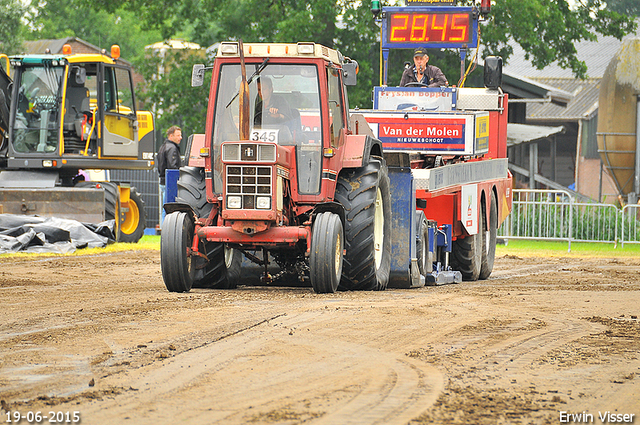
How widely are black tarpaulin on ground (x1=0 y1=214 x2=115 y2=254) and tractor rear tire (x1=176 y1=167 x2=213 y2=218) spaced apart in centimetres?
697

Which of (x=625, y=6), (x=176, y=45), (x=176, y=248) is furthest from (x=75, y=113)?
(x=625, y=6)

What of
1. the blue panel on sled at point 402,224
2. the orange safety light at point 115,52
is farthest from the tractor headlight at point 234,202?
the orange safety light at point 115,52

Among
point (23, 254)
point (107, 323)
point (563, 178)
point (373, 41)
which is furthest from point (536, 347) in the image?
point (563, 178)

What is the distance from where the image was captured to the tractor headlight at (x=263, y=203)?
32.3 ft

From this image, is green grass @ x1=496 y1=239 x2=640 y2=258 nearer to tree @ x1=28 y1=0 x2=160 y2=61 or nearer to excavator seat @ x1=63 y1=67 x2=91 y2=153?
excavator seat @ x1=63 y1=67 x2=91 y2=153

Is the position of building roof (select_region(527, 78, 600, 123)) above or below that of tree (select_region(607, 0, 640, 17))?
below

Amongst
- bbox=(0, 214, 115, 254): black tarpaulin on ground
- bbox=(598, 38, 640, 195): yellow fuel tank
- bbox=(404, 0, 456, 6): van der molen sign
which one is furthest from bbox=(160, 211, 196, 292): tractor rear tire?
bbox=(598, 38, 640, 195): yellow fuel tank

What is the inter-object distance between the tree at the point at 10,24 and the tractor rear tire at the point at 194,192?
34.1 metres

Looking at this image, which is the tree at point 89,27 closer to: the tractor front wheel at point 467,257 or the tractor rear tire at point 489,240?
the tractor rear tire at point 489,240

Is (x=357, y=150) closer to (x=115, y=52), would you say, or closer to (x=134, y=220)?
(x=115, y=52)

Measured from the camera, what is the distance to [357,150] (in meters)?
10.9

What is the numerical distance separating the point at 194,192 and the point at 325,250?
1.66 meters

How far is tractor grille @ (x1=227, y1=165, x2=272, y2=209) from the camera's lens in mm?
9836

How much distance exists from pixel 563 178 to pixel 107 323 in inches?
1458
